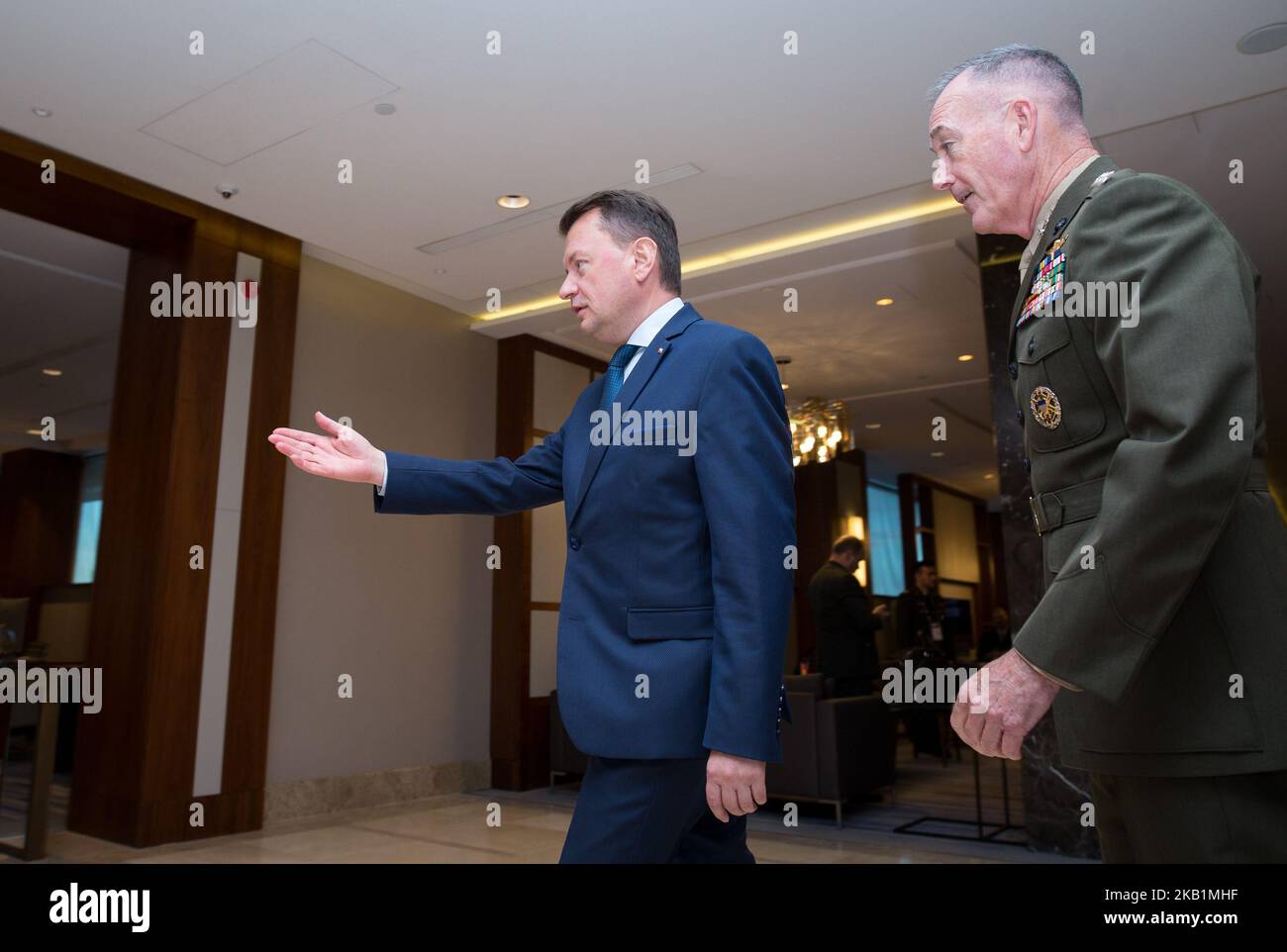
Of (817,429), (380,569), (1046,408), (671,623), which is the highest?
(817,429)

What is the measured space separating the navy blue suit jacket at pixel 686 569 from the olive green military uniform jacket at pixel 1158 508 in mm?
354

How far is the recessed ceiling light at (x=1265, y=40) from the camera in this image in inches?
123

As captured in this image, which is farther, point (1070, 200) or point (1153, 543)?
point (1070, 200)

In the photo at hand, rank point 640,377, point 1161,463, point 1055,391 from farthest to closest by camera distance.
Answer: point 640,377 → point 1055,391 → point 1161,463

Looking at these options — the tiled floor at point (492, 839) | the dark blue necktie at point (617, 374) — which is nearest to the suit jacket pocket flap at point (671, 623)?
the dark blue necktie at point (617, 374)

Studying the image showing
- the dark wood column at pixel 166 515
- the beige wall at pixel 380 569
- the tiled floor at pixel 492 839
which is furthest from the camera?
the beige wall at pixel 380 569

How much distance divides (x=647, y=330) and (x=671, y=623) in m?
0.48

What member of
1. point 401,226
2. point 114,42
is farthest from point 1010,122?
point 401,226

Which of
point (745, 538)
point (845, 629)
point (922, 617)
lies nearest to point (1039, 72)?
point (745, 538)

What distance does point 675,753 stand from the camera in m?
1.13

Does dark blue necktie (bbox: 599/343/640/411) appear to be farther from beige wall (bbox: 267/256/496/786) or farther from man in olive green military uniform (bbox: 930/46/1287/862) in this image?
beige wall (bbox: 267/256/496/786)

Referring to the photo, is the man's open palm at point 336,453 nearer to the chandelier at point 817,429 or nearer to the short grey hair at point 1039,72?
the short grey hair at point 1039,72

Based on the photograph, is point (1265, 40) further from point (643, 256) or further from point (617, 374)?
point (617, 374)

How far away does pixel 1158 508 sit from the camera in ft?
2.41
